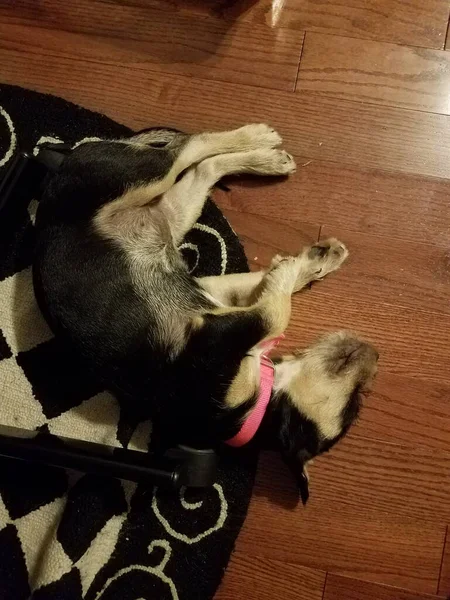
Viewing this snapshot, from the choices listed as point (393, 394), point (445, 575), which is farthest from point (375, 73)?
point (445, 575)

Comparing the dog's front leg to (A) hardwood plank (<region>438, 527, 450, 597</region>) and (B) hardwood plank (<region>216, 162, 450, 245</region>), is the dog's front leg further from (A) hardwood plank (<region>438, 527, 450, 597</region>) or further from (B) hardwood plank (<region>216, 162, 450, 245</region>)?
(A) hardwood plank (<region>438, 527, 450, 597</region>)

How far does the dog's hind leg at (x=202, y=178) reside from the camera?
7.03ft

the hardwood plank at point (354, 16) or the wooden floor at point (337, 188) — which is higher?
the hardwood plank at point (354, 16)

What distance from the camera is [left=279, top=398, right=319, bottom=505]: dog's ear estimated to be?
1.89 metres

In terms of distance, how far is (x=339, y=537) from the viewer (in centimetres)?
211

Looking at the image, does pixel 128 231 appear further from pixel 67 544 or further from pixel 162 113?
pixel 67 544

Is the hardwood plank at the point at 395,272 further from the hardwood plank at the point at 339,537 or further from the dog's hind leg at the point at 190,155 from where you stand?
the hardwood plank at the point at 339,537

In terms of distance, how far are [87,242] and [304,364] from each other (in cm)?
77

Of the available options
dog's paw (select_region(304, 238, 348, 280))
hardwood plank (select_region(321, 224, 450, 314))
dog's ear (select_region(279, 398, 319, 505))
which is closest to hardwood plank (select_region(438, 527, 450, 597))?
dog's ear (select_region(279, 398, 319, 505))

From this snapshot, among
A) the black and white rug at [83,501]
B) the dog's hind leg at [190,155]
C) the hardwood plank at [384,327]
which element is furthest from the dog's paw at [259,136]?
the hardwood plank at [384,327]

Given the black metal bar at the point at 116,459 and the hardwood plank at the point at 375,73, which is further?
the hardwood plank at the point at 375,73

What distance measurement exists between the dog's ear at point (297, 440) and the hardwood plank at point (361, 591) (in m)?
0.39

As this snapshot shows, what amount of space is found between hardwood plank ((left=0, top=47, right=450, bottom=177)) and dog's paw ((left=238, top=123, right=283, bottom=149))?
0.06 meters

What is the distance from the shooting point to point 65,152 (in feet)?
6.93
